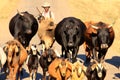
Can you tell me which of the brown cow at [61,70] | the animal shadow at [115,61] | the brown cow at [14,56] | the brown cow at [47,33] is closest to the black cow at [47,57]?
the brown cow at [14,56]

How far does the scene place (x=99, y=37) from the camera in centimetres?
1862

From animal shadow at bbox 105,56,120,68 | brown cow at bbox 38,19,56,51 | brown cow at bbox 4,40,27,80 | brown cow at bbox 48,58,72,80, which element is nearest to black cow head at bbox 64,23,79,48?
brown cow at bbox 38,19,56,51

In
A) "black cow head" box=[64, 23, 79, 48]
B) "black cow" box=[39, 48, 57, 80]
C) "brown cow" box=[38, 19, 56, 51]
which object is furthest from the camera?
"brown cow" box=[38, 19, 56, 51]

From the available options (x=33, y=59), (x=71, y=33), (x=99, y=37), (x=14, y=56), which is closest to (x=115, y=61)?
(x=99, y=37)

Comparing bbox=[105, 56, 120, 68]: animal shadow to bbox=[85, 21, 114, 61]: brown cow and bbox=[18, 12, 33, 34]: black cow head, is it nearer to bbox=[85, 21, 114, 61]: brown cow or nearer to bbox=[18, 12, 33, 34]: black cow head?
bbox=[85, 21, 114, 61]: brown cow

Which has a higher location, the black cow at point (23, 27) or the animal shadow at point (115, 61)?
the black cow at point (23, 27)

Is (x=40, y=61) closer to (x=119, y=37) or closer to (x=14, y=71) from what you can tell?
(x=14, y=71)

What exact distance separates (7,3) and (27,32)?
16.6 metres

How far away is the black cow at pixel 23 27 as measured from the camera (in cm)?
1914

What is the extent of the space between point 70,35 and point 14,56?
2911mm

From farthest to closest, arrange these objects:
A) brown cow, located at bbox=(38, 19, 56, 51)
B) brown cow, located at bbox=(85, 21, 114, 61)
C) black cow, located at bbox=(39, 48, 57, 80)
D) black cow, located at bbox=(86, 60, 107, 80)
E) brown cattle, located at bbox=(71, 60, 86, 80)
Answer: brown cow, located at bbox=(38, 19, 56, 51), brown cow, located at bbox=(85, 21, 114, 61), black cow, located at bbox=(39, 48, 57, 80), brown cattle, located at bbox=(71, 60, 86, 80), black cow, located at bbox=(86, 60, 107, 80)

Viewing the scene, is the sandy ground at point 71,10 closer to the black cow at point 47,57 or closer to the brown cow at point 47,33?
the brown cow at point 47,33

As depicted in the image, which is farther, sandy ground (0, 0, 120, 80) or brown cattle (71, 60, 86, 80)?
sandy ground (0, 0, 120, 80)

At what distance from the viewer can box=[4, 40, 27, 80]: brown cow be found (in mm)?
16000
